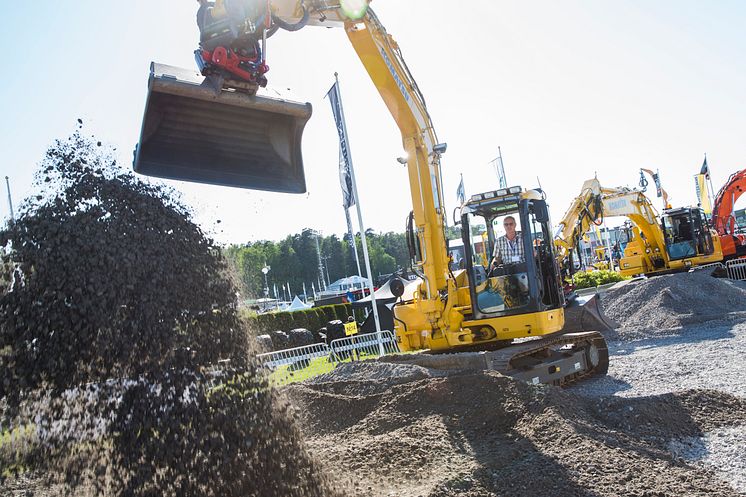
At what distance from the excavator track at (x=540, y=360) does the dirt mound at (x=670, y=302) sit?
3.75 metres

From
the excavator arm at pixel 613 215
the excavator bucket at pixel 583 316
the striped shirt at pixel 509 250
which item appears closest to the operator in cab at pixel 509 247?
the striped shirt at pixel 509 250

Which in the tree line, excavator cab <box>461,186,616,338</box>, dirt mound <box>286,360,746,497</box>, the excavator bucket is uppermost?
the tree line

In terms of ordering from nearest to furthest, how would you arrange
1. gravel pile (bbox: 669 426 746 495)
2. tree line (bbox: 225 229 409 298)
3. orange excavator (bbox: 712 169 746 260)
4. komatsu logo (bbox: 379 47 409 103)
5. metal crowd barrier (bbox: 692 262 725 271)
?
gravel pile (bbox: 669 426 746 495) < komatsu logo (bbox: 379 47 409 103) < metal crowd barrier (bbox: 692 262 725 271) < orange excavator (bbox: 712 169 746 260) < tree line (bbox: 225 229 409 298)

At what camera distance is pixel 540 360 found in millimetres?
7383

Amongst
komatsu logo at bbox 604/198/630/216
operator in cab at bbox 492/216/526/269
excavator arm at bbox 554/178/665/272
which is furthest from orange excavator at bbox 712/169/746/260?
operator in cab at bbox 492/216/526/269

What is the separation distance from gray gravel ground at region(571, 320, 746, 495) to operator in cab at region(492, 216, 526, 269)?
5.88ft

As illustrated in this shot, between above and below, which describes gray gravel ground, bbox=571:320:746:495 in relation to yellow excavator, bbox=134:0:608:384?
below

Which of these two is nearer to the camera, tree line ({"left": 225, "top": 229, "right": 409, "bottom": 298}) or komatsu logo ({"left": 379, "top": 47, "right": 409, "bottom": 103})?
komatsu logo ({"left": 379, "top": 47, "right": 409, "bottom": 103})

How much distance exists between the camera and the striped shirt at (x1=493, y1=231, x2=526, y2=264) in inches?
277

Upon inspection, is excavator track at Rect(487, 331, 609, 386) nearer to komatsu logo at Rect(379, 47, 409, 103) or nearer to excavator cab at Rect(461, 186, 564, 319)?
excavator cab at Rect(461, 186, 564, 319)

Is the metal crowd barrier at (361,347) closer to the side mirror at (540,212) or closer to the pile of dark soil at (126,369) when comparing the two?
the side mirror at (540,212)

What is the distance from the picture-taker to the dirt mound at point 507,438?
3891 millimetres

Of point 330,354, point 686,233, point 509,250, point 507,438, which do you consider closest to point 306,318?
point 330,354

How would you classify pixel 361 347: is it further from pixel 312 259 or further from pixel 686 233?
pixel 312 259
